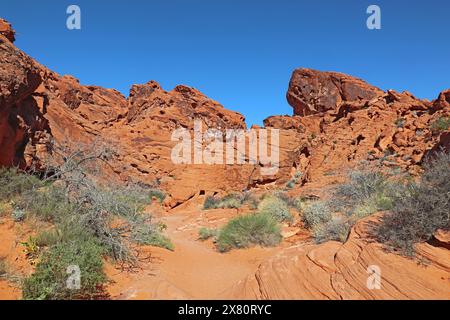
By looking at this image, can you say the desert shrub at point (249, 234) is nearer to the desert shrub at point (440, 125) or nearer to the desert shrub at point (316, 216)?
the desert shrub at point (316, 216)

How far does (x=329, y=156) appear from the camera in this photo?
69.3 feet

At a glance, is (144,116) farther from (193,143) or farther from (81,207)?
(81,207)

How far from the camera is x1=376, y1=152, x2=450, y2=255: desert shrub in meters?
4.07

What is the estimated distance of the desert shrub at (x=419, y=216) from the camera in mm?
4066

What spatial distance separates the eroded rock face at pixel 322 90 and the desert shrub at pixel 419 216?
32830 mm

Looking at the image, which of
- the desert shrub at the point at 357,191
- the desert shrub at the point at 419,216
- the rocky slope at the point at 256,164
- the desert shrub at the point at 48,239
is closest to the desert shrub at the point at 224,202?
the rocky slope at the point at 256,164

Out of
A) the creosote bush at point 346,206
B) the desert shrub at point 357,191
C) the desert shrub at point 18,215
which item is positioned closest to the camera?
the desert shrub at point 18,215

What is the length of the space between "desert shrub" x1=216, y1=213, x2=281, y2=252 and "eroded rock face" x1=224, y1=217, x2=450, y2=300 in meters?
3.42

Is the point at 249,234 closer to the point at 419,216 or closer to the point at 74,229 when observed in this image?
the point at 74,229

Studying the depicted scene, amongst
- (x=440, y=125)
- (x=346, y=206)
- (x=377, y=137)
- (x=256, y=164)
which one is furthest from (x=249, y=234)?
(x=377, y=137)

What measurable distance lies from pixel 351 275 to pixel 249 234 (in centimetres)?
470

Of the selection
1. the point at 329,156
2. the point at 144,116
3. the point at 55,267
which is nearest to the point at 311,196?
the point at 329,156

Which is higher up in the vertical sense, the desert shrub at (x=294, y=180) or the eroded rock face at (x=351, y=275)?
the desert shrub at (x=294, y=180)
